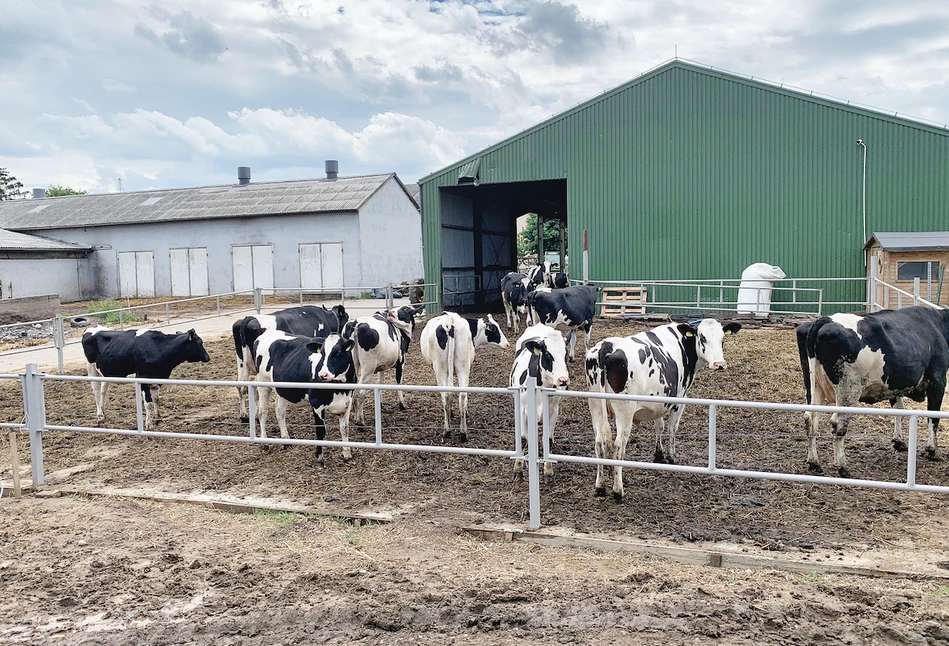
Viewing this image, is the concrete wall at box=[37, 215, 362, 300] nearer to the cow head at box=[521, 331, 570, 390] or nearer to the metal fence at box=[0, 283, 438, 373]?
the metal fence at box=[0, 283, 438, 373]

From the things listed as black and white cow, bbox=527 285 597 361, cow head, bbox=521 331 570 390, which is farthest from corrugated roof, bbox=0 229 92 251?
cow head, bbox=521 331 570 390

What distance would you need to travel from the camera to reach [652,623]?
4.12m

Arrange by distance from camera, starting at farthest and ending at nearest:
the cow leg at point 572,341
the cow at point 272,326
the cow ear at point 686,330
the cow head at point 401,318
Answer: the cow leg at point 572,341
the cow head at point 401,318
the cow at point 272,326
the cow ear at point 686,330

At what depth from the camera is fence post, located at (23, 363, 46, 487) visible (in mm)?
6793

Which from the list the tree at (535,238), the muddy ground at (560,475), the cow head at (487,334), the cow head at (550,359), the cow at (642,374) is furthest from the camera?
the tree at (535,238)

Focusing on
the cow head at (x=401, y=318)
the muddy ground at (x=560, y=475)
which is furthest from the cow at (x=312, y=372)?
the cow head at (x=401, y=318)

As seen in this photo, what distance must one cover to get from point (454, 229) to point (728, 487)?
20.9 metres

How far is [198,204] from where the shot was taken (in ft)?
116

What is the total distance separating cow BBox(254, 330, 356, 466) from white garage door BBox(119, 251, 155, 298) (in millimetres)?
28050

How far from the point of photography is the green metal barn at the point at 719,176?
19875 millimetres

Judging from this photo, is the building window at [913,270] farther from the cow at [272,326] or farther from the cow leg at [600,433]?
the cow leg at [600,433]

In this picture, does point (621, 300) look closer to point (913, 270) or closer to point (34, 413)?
point (913, 270)

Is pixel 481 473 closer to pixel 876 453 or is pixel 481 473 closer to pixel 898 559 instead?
pixel 898 559

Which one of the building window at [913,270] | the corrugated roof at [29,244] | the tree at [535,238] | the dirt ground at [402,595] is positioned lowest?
the dirt ground at [402,595]
